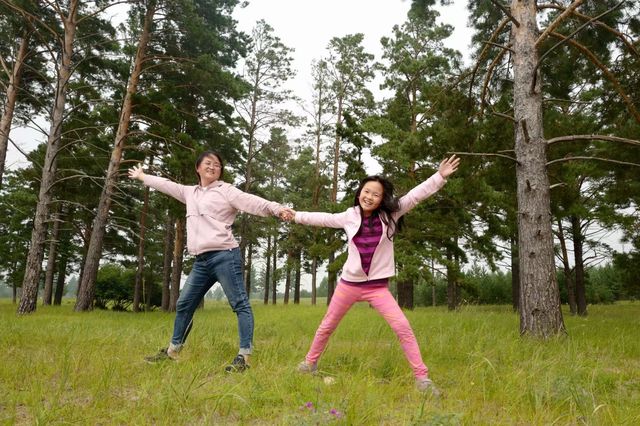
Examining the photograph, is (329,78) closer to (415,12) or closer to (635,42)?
(415,12)

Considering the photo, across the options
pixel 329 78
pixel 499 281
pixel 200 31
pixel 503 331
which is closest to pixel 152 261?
pixel 329 78

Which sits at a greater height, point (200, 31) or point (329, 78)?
point (329, 78)

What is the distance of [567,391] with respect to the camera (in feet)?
9.10

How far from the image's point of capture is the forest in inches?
249

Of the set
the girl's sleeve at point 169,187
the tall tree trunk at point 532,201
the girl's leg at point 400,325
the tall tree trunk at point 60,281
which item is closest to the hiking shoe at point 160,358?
the girl's sleeve at point 169,187

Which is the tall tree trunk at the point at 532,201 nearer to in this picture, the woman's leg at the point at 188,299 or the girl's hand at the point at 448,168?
the girl's hand at the point at 448,168

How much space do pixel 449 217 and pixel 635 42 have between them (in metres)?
9.22

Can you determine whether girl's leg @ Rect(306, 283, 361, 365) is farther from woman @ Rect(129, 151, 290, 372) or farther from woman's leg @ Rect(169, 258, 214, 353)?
woman's leg @ Rect(169, 258, 214, 353)

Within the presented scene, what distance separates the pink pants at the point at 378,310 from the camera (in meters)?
3.22

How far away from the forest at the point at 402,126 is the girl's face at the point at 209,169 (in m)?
1.88

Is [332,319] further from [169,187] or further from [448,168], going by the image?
[169,187]

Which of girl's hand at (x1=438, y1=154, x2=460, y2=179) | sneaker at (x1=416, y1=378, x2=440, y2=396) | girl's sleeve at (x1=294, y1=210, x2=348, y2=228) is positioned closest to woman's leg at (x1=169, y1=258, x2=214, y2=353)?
girl's sleeve at (x1=294, y1=210, x2=348, y2=228)

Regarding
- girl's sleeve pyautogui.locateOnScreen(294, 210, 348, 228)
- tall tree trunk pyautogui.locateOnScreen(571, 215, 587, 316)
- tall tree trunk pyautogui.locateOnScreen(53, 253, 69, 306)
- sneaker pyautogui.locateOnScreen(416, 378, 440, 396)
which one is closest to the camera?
sneaker pyautogui.locateOnScreen(416, 378, 440, 396)

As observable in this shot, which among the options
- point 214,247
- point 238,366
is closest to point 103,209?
point 214,247
